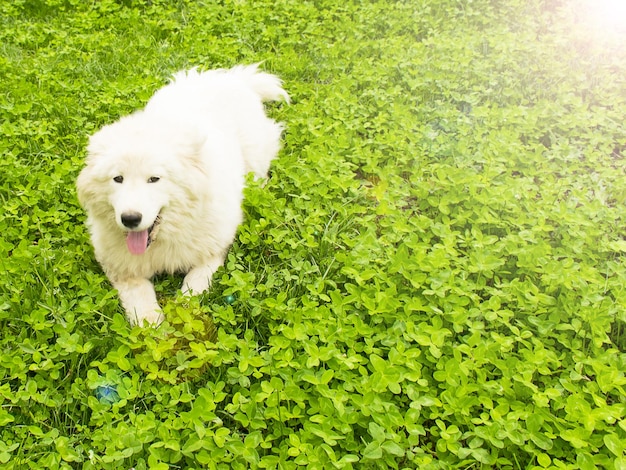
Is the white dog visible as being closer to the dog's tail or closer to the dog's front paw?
the dog's front paw

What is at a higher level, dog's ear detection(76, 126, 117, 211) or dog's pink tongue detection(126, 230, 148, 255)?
dog's ear detection(76, 126, 117, 211)

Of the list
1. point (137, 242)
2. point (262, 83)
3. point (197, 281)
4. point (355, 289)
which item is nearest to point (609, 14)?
point (262, 83)

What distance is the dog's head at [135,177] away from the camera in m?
2.69

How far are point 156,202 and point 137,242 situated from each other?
0.29 metres

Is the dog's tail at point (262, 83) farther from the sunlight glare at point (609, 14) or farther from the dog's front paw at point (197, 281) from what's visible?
the sunlight glare at point (609, 14)

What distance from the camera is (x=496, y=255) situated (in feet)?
10.1

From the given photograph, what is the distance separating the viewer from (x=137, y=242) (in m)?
2.87

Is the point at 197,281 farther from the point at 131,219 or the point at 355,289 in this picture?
the point at 355,289

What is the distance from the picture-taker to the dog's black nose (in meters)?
2.63

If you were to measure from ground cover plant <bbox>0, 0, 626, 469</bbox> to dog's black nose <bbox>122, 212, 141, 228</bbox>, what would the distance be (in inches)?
17.8

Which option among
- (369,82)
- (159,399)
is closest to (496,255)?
(159,399)

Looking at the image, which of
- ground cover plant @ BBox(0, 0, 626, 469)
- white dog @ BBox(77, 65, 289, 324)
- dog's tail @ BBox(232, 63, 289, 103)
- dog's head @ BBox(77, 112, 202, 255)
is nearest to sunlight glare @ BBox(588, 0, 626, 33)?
ground cover plant @ BBox(0, 0, 626, 469)

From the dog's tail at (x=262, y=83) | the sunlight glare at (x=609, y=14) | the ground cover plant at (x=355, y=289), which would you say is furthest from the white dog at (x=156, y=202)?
the sunlight glare at (x=609, y=14)

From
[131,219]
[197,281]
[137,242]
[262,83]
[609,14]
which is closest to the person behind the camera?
[131,219]
